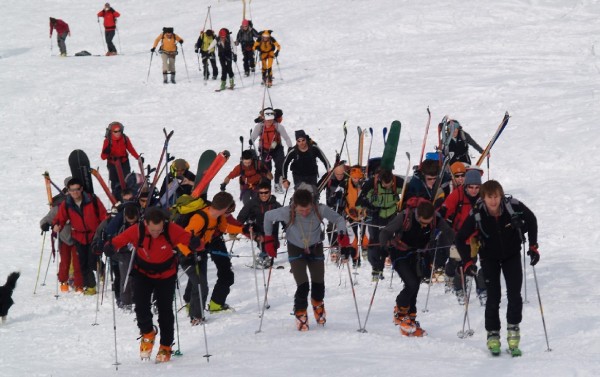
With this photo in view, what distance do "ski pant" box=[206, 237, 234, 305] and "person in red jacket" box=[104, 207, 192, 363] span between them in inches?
67.2

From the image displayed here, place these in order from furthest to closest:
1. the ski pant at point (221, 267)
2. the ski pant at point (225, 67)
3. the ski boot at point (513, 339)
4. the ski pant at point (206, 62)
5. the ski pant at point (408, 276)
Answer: the ski pant at point (206, 62)
the ski pant at point (225, 67)
the ski pant at point (221, 267)
the ski pant at point (408, 276)
the ski boot at point (513, 339)

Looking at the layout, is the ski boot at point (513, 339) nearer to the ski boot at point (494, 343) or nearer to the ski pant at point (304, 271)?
the ski boot at point (494, 343)

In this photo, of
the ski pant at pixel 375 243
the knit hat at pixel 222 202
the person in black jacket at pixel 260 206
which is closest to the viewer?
the knit hat at pixel 222 202

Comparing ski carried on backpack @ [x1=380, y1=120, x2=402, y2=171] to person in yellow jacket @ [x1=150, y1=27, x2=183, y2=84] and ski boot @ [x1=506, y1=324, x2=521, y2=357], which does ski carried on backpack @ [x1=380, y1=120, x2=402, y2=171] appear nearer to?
ski boot @ [x1=506, y1=324, x2=521, y2=357]

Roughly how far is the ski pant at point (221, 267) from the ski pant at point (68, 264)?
2554 mm

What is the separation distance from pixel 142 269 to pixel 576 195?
939 cm

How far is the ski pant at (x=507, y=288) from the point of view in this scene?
27.1ft

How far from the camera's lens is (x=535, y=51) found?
26.4 metres

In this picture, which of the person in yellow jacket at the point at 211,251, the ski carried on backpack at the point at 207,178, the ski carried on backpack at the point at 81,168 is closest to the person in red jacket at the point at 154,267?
the person in yellow jacket at the point at 211,251

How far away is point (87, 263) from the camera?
Result: 12.2 m

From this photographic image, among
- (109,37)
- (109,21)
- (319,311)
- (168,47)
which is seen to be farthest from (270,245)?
(109,37)

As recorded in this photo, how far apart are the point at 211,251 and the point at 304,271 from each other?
1357mm

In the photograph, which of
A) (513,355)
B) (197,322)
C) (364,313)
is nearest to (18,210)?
(197,322)

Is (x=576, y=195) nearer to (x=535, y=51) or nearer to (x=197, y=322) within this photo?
(x=197, y=322)
